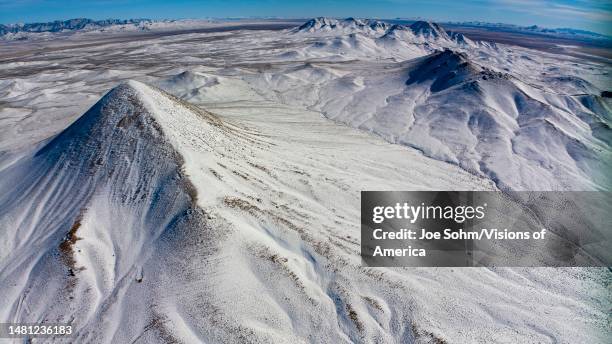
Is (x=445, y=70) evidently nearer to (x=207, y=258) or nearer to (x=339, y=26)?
(x=207, y=258)

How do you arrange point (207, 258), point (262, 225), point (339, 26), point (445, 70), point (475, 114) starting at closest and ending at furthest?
point (207, 258) < point (262, 225) < point (475, 114) < point (445, 70) < point (339, 26)

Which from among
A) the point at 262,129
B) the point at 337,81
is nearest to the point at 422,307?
the point at 262,129

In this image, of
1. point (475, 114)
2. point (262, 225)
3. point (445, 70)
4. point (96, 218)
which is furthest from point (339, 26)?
point (96, 218)

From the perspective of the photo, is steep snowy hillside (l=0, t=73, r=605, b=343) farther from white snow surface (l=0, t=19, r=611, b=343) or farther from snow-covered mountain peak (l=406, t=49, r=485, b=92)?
snow-covered mountain peak (l=406, t=49, r=485, b=92)

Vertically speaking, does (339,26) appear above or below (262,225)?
above

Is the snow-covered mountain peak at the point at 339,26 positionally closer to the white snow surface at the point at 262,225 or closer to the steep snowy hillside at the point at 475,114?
the steep snowy hillside at the point at 475,114

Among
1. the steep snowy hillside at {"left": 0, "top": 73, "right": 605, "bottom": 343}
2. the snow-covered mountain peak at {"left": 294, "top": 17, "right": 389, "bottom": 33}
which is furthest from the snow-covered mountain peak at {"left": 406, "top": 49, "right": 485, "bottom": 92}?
→ the snow-covered mountain peak at {"left": 294, "top": 17, "right": 389, "bottom": 33}

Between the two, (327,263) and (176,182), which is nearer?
(327,263)

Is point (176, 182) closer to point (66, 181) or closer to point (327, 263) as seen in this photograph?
point (66, 181)
